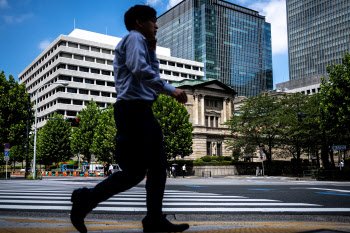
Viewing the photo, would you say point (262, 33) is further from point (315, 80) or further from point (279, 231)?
point (279, 231)

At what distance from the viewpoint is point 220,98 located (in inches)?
2291

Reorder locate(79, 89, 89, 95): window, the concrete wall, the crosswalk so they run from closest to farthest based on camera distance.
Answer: the crosswalk → the concrete wall → locate(79, 89, 89, 95): window

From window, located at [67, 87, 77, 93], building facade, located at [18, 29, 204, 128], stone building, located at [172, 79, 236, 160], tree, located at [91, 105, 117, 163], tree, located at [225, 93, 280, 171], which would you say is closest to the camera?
tree, located at [225, 93, 280, 171]

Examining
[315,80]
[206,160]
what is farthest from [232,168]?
Answer: [315,80]

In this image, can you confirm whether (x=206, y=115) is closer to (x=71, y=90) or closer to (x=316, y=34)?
(x=71, y=90)

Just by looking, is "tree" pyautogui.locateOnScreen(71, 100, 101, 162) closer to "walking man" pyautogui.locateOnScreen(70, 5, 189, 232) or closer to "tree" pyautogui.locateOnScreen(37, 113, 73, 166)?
"tree" pyautogui.locateOnScreen(37, 113, 73, 166)

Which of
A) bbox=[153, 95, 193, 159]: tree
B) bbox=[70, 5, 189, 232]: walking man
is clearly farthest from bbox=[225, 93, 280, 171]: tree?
bbox=[70, 5, 189, 232]: walking man

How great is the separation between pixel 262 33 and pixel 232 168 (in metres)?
93.1

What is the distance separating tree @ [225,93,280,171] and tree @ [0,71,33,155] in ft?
85.4

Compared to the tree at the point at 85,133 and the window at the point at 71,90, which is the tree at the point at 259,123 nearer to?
the tree at the point at 85,133

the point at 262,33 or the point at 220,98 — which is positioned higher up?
the point at 262,33

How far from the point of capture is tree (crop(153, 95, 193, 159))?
41156 mm

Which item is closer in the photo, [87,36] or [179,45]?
[87,36]

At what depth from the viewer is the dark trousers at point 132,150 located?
2.48 m
